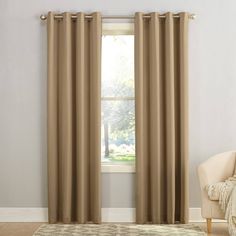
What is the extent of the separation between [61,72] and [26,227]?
1.74 meters

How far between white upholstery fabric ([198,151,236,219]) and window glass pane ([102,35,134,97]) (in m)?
1.33

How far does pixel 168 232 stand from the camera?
567 centimetres

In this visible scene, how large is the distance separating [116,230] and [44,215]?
1.01m

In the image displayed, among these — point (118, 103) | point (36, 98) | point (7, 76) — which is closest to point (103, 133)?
point (118, 103)

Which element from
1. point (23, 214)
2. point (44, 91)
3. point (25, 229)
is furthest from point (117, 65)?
point (25, 229)

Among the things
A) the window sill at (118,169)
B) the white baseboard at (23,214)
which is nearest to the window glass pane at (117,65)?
the window sill at (118,169)

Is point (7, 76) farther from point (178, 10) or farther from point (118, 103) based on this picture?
point (178, 10)

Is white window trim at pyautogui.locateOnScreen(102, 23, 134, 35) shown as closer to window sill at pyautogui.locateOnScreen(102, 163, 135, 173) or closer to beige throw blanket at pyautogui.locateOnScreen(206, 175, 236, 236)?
window sill at pyautogui.locateOnScreen(102, 163, 135, 173)

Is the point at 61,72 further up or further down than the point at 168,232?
further up

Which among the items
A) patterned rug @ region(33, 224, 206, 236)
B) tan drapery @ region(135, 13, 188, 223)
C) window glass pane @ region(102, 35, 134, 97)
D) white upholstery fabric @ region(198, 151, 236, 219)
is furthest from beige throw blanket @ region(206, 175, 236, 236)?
window glass pane @ region(102, 35, 134, 97)

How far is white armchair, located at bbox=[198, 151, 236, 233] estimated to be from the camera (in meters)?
5.59

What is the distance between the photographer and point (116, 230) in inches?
227

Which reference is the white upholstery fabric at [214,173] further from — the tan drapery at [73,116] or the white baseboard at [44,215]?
the tan drapery at [73,116]

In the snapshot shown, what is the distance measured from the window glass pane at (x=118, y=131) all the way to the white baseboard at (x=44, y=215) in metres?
0.59
